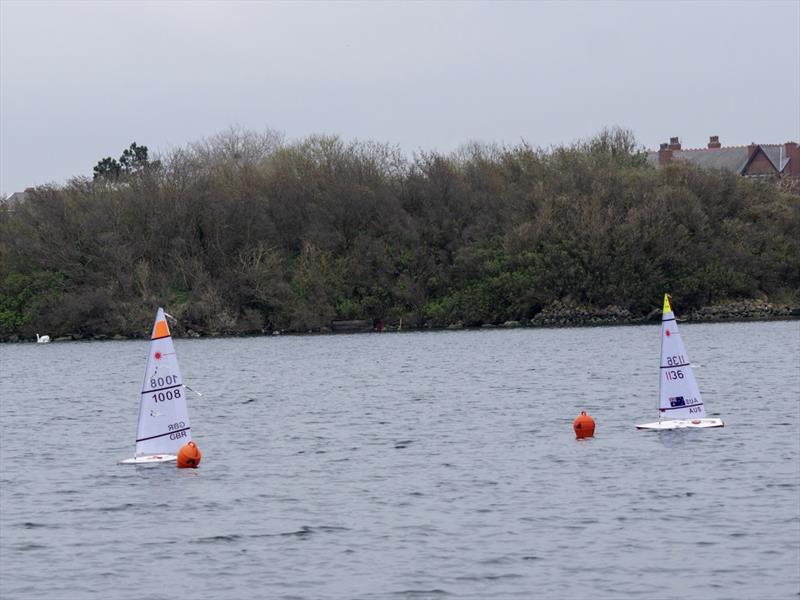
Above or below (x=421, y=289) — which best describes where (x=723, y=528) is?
below

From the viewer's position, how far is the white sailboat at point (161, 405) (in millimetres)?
29016

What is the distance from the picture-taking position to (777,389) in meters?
46.3

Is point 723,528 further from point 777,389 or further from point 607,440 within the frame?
point 777,389

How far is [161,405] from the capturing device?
29.6 meters

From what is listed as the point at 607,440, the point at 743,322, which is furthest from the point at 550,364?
the point at 743,322

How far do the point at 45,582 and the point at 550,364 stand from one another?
42899 millimetres

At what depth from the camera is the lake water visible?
20328mm

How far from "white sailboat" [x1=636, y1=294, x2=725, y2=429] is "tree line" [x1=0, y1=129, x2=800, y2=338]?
6238 centimetres

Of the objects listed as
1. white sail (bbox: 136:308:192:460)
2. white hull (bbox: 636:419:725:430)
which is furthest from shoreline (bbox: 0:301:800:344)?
white sail (bbox: 136:308:192:460)

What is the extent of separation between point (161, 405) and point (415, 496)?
6125mm

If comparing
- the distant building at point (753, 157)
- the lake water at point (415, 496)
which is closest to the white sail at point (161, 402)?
the lake water at point (415, 496)

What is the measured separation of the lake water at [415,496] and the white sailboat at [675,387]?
19.0 inches

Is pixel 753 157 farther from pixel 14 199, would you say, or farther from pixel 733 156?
pixel 14 199

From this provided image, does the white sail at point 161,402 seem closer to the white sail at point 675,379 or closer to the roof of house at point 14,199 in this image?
the white sail at point 675,379
